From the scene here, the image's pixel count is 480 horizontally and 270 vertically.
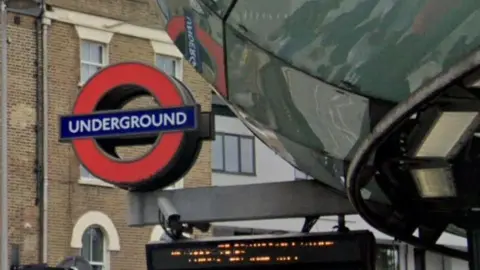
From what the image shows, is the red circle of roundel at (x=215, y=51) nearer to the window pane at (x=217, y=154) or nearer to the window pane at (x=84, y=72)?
the window pane at (x=84, y=72)

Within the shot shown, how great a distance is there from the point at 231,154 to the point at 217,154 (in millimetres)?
491

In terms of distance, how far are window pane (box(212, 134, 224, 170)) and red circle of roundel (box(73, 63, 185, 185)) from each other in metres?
24.5

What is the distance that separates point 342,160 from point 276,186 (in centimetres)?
143

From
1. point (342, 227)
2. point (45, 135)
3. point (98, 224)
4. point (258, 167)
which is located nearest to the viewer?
point (342, 227)

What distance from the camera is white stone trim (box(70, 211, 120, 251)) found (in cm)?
3209

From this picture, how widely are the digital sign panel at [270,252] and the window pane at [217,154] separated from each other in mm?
26736

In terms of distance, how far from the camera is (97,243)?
32875mm

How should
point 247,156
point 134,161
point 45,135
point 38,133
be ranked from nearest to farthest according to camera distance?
point 134,161 → point 38,133 → point 45,135 → point 247,156

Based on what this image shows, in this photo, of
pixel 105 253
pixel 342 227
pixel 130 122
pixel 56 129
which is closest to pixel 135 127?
pixel 130 122

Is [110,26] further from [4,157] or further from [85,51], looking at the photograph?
[4,157]

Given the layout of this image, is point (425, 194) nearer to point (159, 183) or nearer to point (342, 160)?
point (342, 160)

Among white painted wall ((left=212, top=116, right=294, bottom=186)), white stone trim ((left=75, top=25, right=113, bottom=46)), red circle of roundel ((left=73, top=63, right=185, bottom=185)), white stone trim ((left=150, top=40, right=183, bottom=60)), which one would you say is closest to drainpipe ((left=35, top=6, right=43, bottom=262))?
white stone trim ((left=75, top=25, right=113, bottom=46))

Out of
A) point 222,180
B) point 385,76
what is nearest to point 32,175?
point 222,180

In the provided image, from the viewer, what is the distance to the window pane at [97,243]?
32.7 metres
